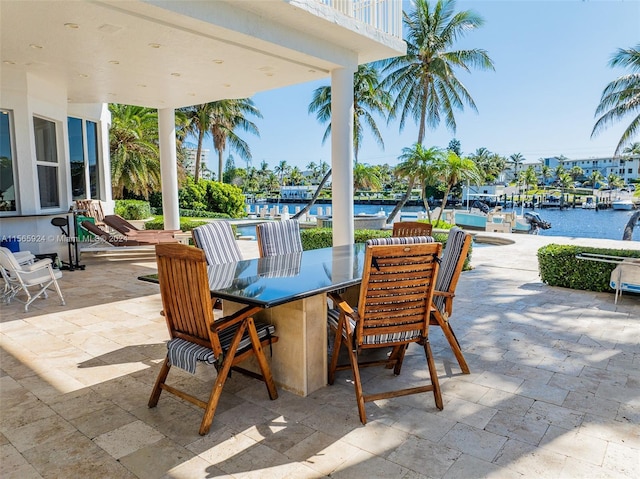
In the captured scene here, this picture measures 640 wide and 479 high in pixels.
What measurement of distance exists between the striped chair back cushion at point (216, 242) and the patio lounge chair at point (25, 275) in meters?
2.39

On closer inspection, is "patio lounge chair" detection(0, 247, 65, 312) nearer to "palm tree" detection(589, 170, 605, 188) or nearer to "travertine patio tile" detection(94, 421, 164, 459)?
"travertine patio tile" detection(94, 421, 164, 459)

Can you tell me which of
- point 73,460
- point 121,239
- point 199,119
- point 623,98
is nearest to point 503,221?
point 623,98

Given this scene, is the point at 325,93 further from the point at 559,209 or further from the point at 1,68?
the point at 559,209

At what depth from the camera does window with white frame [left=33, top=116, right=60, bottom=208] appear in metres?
8.16

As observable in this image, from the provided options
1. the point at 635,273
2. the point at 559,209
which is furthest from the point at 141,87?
the point at 559,209

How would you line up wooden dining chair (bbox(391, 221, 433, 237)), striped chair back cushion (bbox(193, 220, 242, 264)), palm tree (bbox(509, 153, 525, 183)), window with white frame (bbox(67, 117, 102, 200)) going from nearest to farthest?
1. striped chair back cushion (bbox(193, 220, 242, 264))
2. wooden dining chair (bbox(391, 221, 433, 237))
3. window with white frame (bbox(67, 117, 102, 200))
4. palm tree (bbox(509, 153, 525, 183))

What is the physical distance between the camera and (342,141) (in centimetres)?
700

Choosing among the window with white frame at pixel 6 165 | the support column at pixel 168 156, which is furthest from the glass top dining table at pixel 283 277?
the support column at pixel 168 156

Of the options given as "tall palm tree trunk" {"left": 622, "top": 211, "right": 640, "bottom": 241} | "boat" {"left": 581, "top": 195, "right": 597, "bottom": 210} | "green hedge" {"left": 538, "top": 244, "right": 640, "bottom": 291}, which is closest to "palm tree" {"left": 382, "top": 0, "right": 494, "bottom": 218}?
"tall palm tree trunk" {"left": 622, "top": 211, "right": 640, "bottom": 241}

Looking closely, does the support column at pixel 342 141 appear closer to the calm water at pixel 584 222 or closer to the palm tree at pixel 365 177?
the palm tree at pixel 365 177

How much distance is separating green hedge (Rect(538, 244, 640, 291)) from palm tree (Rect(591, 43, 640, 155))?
13.3 meters

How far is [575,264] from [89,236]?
9625 mm

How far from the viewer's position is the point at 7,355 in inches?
150

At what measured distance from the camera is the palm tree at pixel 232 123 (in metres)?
22.9
